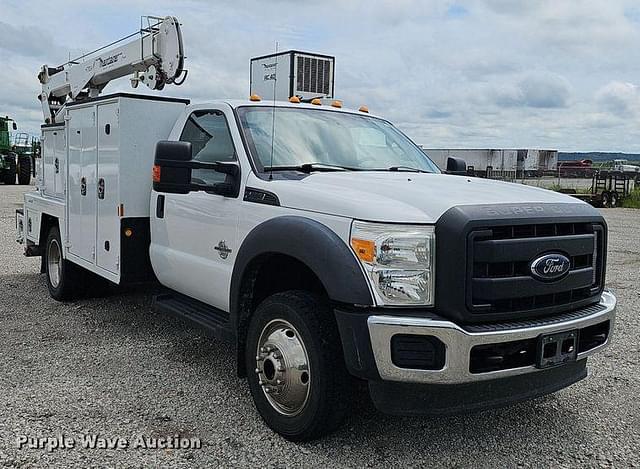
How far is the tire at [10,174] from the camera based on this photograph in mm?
29609

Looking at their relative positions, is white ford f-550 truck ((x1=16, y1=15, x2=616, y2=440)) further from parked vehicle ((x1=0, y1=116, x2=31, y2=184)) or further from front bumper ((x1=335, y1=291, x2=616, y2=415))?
parked vehicle ((x1=0, y1=116, x2=31, y2=184))

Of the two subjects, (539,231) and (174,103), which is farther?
(174,103)

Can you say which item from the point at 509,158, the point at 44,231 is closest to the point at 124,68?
the point at 44,231

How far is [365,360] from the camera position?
11.2 ft

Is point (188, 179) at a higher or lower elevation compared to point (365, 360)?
higher

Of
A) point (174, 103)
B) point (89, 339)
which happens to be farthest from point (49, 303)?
point (174, 103)

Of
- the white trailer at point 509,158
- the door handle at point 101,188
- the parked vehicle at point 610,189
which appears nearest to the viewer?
the door handle at point 101,188

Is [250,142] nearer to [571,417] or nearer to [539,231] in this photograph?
[539,231]

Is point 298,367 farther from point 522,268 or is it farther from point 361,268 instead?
point 522,268

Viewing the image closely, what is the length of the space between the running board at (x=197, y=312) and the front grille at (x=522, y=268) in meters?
1.77

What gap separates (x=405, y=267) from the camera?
3.41 meters

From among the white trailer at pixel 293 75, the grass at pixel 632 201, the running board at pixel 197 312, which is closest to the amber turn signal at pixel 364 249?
the running board at pixel 197 312

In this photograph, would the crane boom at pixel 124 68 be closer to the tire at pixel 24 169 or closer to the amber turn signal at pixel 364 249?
the amber turn signal at pixel 364 249

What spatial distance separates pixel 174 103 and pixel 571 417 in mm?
3878
